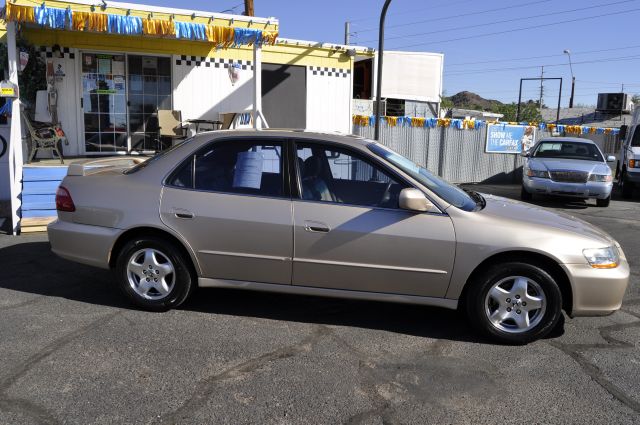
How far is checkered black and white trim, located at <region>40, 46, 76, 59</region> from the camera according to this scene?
11.0 m

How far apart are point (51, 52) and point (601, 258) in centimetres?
1071

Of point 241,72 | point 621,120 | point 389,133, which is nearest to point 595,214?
point 389,133

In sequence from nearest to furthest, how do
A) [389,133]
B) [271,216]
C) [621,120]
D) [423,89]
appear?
1. [271,216]
2. [389,133]
3. [423,89]
4. [621,120]

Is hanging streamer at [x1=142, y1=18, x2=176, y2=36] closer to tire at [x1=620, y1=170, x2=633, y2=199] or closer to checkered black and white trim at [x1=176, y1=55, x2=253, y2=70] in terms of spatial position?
checkered black and white trim at [x1=176, y1=55, x2=253, y2=70]

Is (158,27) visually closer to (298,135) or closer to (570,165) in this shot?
(298,135)

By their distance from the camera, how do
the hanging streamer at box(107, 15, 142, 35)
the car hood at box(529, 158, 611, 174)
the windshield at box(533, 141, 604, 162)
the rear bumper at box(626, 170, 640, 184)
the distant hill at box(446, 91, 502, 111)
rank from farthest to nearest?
the distant hill at box(446, 91, 502, 111) → the rear bumper at box(626, 170, 640, 184) → the windshield at box(533, 141, 604, 162) → the car hood at box(529, 158, 611, 174) → the hanging streamer at box(107, 15, 142, 35)

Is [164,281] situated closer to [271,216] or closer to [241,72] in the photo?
[271,216]

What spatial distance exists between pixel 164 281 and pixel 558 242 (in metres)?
3.20

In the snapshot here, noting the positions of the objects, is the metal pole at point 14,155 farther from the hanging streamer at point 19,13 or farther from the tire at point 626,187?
the tire at point 626,187

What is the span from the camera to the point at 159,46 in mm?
11820

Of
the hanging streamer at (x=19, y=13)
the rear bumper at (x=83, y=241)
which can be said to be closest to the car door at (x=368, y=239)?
the rear bumper at (x=83, y=241)

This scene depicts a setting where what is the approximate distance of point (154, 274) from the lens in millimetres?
4742

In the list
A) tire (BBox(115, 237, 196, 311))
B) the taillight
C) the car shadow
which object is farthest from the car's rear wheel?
the taillight

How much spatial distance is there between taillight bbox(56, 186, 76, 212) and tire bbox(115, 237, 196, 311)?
2.16 ft
